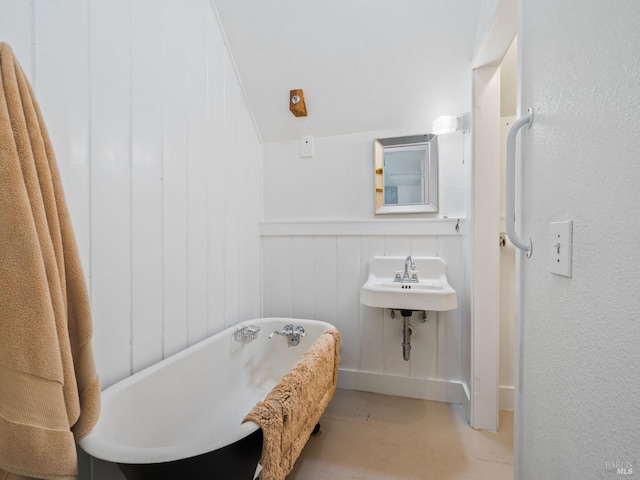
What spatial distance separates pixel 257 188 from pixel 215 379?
132 cm

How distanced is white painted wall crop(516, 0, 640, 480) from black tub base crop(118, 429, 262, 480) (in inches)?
30.6

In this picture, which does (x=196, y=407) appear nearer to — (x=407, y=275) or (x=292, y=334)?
(x=292, y=334)

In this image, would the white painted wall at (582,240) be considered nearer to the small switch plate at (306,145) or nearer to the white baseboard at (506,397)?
the white baseboard at (506,397)

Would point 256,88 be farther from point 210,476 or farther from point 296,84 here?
point 210,476

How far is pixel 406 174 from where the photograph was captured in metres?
1.97

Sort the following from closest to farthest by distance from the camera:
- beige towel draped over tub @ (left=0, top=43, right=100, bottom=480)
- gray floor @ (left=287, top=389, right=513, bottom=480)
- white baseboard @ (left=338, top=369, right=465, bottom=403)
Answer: beige towel draped over tub @ (left=0, top=43, right=100, bottom=480), gray floor @ (left=287, top=389, right=513, bottom=480), white baseboard @ (left=338, top=369, right=465, bottom=403)

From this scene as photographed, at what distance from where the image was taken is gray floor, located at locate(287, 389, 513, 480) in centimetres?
131

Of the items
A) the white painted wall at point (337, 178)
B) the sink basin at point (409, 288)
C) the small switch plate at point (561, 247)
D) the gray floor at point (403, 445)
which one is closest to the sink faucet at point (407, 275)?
the sink basin at point (409, 288)

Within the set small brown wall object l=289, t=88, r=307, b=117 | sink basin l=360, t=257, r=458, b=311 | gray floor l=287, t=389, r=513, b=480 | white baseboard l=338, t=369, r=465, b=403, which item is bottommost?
gray floor l=287, t=389, r=513, b=480

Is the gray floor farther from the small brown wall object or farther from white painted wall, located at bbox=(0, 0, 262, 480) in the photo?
the small brown wall object

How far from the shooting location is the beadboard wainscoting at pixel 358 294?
6.23ft

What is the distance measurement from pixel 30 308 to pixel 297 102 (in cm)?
175

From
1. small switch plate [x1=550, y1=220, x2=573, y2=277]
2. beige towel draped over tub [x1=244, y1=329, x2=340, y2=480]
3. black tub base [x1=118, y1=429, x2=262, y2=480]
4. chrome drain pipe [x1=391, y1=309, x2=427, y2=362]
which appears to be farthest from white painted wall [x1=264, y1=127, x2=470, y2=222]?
black tub base [x1=118, y1=429, x2=262, y2=480]

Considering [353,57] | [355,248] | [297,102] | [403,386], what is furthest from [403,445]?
[353,57]
